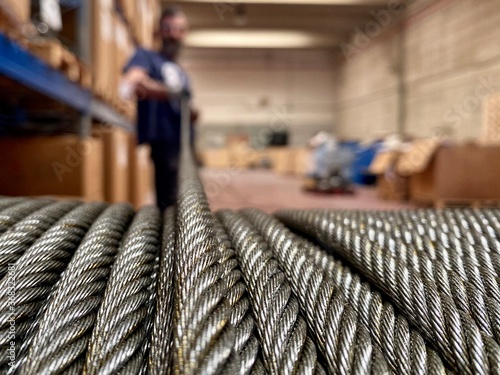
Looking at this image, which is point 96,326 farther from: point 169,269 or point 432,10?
point 432,10

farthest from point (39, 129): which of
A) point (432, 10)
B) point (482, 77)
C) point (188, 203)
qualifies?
point (432, 10)

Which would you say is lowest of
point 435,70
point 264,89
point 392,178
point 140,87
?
point 392,178

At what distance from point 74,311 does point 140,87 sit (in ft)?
5.83

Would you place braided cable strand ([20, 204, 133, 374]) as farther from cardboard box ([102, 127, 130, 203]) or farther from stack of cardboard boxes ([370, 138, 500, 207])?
stack of cardboard boxes ([370, 138, 500, 207])

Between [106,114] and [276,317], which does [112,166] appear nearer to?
[106,114]

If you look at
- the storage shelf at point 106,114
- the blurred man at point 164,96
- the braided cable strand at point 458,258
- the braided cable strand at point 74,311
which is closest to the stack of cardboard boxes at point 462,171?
the blurred man at point 164,96

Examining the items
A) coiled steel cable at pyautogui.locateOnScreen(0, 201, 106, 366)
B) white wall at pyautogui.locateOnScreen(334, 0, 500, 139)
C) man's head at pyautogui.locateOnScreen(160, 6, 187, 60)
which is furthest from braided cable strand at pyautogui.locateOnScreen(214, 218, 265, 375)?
white wall at pyautogui.locateOnScreen(334, 0, 500, 139)

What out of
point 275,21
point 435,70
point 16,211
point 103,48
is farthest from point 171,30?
point 275,21

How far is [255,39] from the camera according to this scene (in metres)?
10.4

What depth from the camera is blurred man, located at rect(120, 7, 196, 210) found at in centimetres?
221

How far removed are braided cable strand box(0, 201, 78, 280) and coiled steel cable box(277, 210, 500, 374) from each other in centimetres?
49

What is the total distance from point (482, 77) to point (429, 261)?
6.58m

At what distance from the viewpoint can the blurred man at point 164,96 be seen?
221cm

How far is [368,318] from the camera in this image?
0.53 meters
